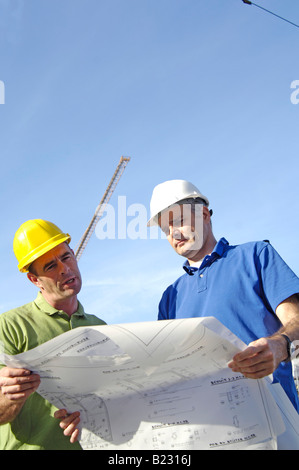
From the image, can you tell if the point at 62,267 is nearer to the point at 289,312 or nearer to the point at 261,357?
the point at 289,312

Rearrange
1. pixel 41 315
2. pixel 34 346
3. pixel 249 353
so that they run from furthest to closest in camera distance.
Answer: pixel 41 315, pixel 34 346, pixel 249 353

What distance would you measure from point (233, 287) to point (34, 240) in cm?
158

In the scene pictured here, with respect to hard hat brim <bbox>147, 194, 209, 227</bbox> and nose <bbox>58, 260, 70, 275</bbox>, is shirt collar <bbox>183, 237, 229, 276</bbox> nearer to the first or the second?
hard hat brim <bbox>147, 194, 209, 227</bbox>

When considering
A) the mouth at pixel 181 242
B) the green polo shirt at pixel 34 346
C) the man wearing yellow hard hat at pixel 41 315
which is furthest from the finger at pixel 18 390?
the mouth at pixel 181 242

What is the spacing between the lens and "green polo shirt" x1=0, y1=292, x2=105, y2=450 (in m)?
2.64

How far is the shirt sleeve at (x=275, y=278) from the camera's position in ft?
7.68

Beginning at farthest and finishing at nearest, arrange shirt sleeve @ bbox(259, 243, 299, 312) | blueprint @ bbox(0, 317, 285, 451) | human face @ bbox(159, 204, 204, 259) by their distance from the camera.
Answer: human face @ bbox(159, 204, 204, 259), shirt sleeve @ bbox(259, 243, 299, 312), blueprint @ bbox(0, 317, 285, 451)

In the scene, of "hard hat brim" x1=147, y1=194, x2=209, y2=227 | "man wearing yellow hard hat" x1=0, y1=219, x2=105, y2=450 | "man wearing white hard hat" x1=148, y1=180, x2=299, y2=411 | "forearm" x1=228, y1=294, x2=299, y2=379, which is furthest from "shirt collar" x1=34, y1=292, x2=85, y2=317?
"forearm" x1=228, y1=294, x2=299, y2=379

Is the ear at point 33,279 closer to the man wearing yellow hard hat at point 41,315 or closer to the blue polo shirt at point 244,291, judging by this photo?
the man wearing yellow hard hat at point 41,315

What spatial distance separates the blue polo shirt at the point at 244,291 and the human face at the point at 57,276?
79cm

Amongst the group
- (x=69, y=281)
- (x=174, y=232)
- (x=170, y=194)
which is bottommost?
(x=69, y=281)

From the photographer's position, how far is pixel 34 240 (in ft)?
10.8

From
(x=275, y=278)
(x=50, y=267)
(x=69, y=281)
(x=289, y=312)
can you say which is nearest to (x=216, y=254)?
(x=275, y=278)

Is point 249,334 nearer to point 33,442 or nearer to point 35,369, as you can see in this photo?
point 35,369
